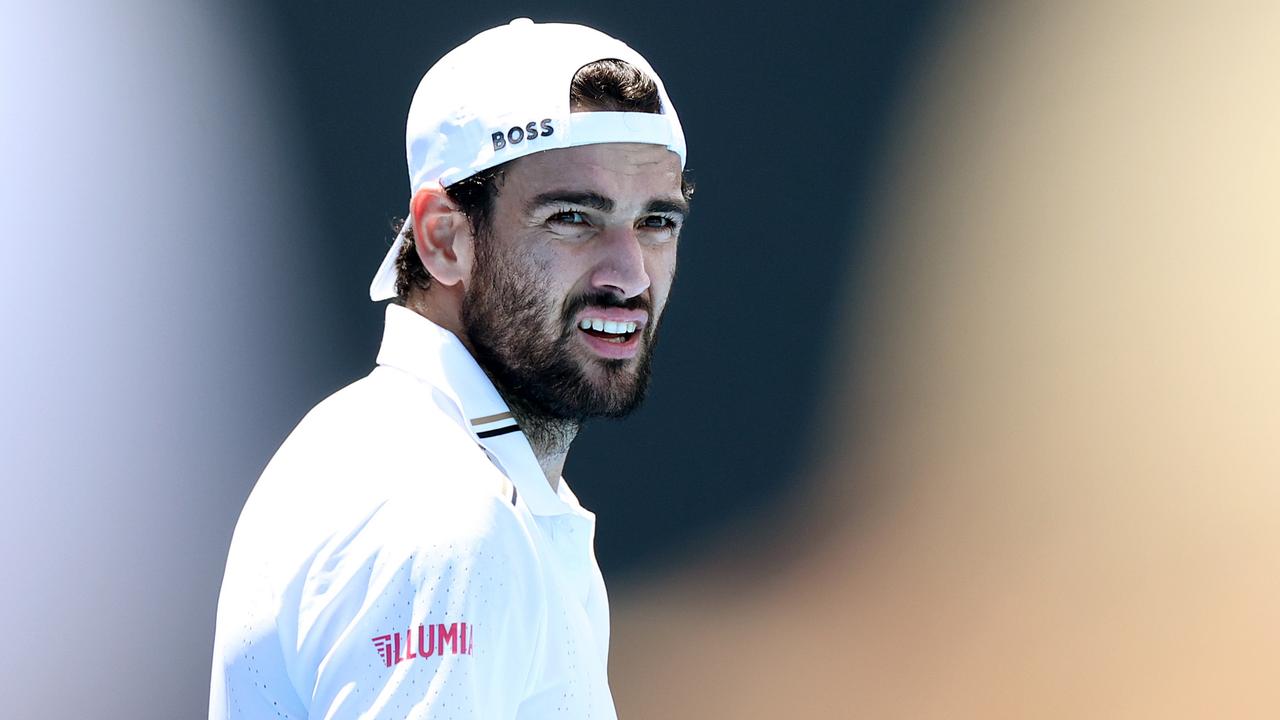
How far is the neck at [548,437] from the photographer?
1.17 m

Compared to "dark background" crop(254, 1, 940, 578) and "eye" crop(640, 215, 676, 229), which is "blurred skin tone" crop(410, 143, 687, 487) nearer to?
"eye" crop(640, 215, 676, 229)

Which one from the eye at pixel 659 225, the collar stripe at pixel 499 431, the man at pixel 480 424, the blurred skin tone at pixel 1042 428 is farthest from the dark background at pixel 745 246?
the collar stripe at pixel 499 431

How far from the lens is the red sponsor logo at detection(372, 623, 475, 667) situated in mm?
803

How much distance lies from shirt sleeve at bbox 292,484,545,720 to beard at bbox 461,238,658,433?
0.28 meters

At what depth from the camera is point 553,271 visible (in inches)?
45.3

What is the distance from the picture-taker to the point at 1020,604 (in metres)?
2.35

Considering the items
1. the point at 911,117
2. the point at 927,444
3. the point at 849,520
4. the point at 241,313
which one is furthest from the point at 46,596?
the point at 911,117

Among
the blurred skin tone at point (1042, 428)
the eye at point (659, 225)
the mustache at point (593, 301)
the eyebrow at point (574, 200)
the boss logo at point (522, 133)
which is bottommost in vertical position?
the blurred skin tone at point (1042, 428)

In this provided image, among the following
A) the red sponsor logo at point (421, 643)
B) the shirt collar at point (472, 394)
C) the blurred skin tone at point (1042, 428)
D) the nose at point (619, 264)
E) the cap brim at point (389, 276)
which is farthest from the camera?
the blurred skin tone at point (1042, 428)

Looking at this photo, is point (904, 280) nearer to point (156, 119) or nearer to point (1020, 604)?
point (1020, 604)

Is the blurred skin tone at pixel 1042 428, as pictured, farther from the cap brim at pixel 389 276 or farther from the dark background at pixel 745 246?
the cap brim at pixel 389 276

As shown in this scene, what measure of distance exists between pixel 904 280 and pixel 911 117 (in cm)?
30

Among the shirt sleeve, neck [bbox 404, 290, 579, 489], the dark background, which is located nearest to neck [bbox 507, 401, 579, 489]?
neck [bbox 404, 290, 579, 489]

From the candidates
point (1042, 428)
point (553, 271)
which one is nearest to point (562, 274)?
point (553, 271)
